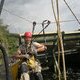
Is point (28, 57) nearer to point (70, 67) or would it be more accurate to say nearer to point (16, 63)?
point (16, 63)

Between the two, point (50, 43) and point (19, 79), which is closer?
point (19, 79)

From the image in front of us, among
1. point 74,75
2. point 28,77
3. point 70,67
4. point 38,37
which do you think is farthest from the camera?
point 70,67

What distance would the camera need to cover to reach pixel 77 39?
1139cm

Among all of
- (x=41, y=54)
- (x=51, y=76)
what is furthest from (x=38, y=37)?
(x=51, y=76)

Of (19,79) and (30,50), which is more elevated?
(30,50)

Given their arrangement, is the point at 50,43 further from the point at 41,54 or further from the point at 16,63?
the point at 16,63

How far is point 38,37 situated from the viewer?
11180 millimetres

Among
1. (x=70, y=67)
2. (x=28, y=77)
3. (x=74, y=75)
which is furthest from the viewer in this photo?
(x=70, y=67)

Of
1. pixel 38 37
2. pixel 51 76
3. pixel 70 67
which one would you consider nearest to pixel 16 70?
pixel 38 37

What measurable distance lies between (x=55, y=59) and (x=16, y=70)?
2.55 m

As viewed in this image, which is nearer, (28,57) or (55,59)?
(28,57)

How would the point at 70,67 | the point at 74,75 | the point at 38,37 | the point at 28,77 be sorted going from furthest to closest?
the point at 70,67
the point at 74,75
the point at 38,37
the point at 28,77

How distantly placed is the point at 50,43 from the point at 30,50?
2422mm

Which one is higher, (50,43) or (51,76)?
(50,43)
